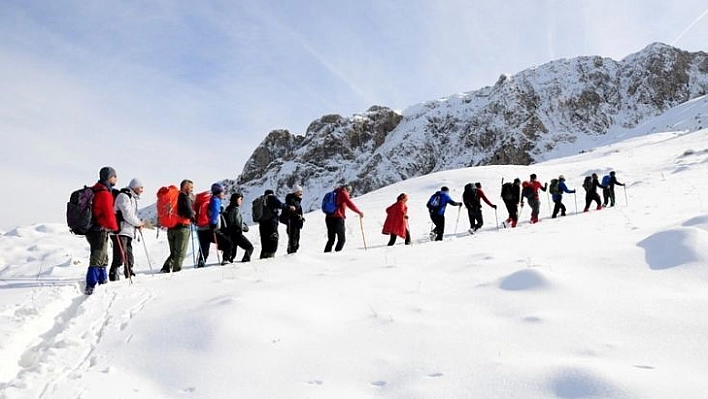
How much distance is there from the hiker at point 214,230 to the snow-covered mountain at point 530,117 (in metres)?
87.8

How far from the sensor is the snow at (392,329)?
3129mm

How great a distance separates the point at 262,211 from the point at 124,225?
9.01 feet

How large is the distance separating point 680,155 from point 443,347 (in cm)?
3106

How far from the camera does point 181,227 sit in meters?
7.98

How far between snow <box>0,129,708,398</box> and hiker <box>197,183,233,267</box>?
5.46 feet

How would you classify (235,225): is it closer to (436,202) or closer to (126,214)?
(126,214)

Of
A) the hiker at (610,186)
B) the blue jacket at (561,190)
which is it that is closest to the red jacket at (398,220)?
the blue jacket at (561,190)

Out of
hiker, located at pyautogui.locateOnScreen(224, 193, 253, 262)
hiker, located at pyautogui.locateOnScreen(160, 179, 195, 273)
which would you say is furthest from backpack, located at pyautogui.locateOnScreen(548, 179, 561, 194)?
hiker, located at pyautogui.locateOnScreen(160, 179, 195, 273)

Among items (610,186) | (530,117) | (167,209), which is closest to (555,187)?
(610,186)

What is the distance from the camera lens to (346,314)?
4520 mm

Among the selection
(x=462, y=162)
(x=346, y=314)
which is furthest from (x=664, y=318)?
(x=462, y=162)

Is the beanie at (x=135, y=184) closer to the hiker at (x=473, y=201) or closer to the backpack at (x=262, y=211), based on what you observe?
the backpack at (x=262, y=211)

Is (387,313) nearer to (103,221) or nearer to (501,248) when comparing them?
(501,248)

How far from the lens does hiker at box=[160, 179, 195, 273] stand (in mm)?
7836
